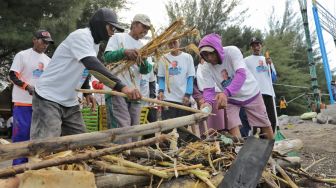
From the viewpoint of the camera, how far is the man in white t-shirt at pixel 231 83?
4.75 m

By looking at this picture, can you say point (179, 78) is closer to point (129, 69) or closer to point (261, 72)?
point (261, 72)

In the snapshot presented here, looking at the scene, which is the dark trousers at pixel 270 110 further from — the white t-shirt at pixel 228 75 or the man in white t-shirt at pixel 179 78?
the white t-shirt at pixel 228 75

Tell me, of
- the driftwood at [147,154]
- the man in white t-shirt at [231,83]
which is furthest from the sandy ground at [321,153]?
the driftwood at [147,154]

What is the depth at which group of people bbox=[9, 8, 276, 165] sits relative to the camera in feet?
12.7

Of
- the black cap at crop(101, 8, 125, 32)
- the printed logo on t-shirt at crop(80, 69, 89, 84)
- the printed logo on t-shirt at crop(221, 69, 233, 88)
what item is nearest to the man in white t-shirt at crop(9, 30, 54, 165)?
the printed logo on t-shirt at crop(80, 69, 89, 84)

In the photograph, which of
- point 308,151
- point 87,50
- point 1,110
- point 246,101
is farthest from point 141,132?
point 1,110

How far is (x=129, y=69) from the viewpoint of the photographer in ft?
15.3

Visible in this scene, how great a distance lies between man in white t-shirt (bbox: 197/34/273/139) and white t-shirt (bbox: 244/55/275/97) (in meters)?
1.93

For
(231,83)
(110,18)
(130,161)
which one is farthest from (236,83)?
(130,161)

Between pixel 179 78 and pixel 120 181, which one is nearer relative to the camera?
pixel 120 181

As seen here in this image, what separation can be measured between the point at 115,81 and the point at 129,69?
115 centimetres

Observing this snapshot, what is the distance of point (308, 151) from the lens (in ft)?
22.2

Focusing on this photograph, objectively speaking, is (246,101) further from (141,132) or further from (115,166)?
(115,166)

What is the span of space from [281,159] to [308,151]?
3322 millimetres
